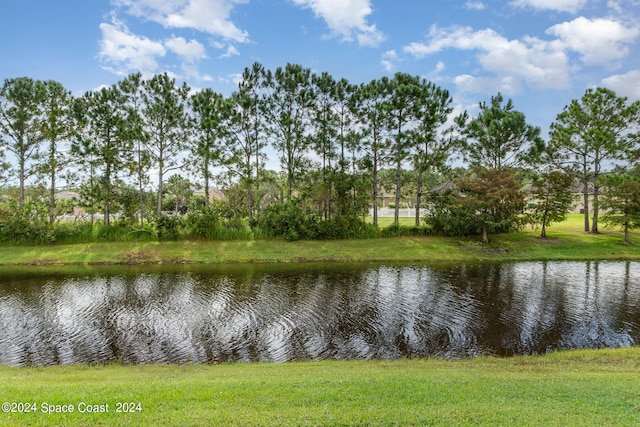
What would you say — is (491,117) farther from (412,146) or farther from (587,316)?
(587,316)

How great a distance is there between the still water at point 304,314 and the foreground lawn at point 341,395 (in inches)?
81.2

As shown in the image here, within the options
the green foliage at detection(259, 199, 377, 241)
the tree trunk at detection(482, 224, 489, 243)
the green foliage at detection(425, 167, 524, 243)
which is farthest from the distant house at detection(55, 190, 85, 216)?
the tree trunk at detection(482, 224, 489, 243)

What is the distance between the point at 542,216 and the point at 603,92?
12.0 m

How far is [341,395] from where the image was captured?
5.98 metres

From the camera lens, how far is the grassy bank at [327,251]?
24344 mm

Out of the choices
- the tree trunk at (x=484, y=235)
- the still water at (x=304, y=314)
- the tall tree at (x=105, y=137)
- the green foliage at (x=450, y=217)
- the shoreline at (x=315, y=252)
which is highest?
the tall tree at (x=105, y=137)

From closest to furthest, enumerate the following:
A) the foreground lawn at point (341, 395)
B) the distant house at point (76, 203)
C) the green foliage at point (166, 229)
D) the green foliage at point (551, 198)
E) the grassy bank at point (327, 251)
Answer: the foreground lawn at point (341, 395), the grassy bank at point (327, 251), the green foliage at point (166, 229), the green foliage at point (551, 198), the distant house at point (76, 203)

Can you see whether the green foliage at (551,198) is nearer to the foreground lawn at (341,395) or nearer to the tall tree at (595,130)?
the tall tree at (595,130)

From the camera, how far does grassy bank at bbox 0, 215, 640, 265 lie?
24.3m

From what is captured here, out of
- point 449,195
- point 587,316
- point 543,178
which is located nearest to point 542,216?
point 543,178

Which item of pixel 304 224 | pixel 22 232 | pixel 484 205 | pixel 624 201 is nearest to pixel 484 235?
pixel 484 205

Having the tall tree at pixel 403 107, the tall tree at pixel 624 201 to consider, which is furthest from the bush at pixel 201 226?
the tall tree at pixel 624 201

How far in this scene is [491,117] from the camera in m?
30.2

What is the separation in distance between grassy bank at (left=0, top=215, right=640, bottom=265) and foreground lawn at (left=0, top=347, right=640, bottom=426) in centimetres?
1682
